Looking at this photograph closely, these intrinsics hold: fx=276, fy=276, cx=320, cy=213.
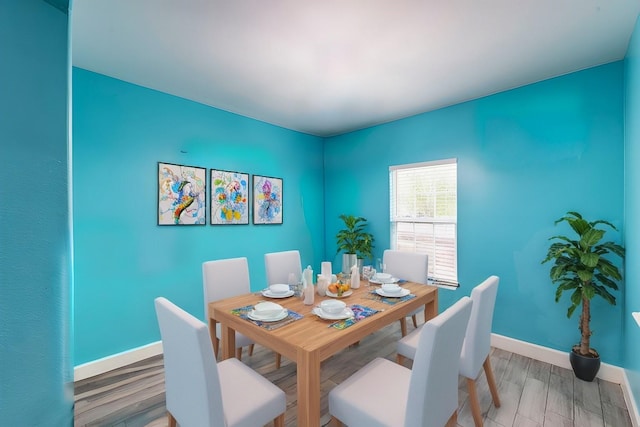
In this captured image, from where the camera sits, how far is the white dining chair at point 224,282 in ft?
7.02

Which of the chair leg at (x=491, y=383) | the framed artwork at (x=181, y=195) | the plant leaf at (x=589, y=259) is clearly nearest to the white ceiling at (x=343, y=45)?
the framed artwork at (x=181, y=195)

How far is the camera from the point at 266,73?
242 cm

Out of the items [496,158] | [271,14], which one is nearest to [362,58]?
[271,14]

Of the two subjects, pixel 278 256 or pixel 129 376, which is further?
pixel 278 256

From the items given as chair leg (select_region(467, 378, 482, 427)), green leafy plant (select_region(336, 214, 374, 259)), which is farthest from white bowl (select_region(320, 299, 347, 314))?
green leafy plant (select_region(336, 214, 374, 259))

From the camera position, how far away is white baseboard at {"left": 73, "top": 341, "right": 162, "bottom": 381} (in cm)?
230

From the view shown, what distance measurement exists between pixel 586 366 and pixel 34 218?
11.5ft

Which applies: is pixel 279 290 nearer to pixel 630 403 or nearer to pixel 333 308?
pixel 333 308

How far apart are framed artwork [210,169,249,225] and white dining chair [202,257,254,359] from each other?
0.91 meters

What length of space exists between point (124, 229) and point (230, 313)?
153cm

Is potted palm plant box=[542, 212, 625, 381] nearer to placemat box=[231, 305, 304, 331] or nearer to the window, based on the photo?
the window

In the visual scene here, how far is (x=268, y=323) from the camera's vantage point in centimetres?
160

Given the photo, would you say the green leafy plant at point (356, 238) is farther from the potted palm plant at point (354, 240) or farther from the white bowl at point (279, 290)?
the white bowl at point (279, 290)

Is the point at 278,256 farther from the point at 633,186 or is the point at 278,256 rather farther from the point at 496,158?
the point at 633,186
